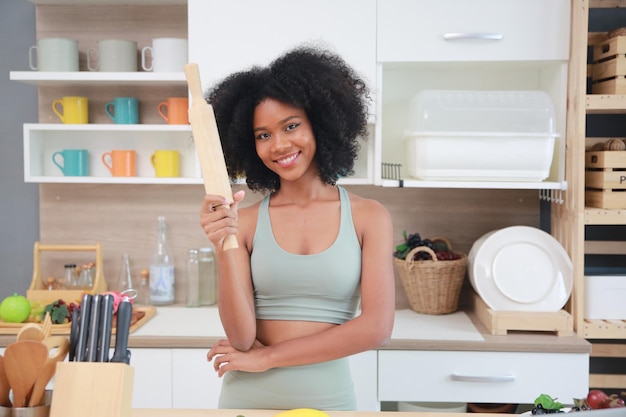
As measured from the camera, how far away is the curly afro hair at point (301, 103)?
149 cm

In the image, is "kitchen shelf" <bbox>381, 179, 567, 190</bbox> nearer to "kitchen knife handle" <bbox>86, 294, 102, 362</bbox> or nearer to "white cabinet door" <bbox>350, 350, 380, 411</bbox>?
"white cabinet door" <bbox>350, 350, 380, 411</bbox>

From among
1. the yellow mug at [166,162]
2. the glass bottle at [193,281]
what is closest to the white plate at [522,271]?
the glass bottle at [193,281]

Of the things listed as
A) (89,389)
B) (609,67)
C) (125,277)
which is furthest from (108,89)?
(89,389)

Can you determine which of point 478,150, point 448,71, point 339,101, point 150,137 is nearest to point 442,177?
point 478,150

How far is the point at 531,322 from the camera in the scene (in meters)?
2.25

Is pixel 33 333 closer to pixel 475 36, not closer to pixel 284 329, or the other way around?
pixel 284 329

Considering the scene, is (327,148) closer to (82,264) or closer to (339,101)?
(339,101)

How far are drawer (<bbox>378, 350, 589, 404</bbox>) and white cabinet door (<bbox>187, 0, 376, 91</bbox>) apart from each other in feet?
3.12

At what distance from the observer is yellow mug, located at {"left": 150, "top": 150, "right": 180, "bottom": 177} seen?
2557 millimetres

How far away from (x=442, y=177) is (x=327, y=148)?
91cm

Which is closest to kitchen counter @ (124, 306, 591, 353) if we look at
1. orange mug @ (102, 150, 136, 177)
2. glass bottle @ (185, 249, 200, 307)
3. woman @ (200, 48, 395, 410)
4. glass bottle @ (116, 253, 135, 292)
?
glass bottle @ (185, 249, 200, 307)

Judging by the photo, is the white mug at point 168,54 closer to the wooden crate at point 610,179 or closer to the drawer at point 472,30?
the drawer at point 472,30

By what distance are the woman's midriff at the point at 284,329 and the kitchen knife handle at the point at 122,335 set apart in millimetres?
528

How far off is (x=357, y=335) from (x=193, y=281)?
53.8 inches
